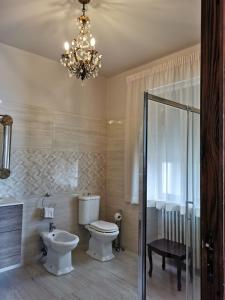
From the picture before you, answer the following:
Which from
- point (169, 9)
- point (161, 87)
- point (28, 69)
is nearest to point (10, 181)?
point (28, 69)

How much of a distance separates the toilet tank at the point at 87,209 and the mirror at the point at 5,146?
111 cm

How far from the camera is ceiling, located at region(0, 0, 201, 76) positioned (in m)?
2.21

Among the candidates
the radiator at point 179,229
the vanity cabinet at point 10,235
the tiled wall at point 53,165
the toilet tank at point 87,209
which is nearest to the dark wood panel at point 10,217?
the vanity cabinet at point 10,235

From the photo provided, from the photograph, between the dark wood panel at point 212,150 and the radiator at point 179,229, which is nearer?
the dark wood panel at point 212,150

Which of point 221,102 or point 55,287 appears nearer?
point 221,102

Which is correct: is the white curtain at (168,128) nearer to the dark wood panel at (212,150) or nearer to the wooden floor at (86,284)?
the wooden floor at (86,284)

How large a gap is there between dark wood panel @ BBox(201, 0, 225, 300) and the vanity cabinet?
7.33ft

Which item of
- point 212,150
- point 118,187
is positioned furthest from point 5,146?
point 212,150

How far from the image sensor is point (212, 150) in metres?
0.84

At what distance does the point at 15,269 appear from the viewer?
281 cm

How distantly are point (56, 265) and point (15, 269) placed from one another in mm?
506

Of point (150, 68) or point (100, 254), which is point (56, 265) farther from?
point (150, 68)

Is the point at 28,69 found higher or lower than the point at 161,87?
higher

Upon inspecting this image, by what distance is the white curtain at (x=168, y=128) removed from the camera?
2463 mm
